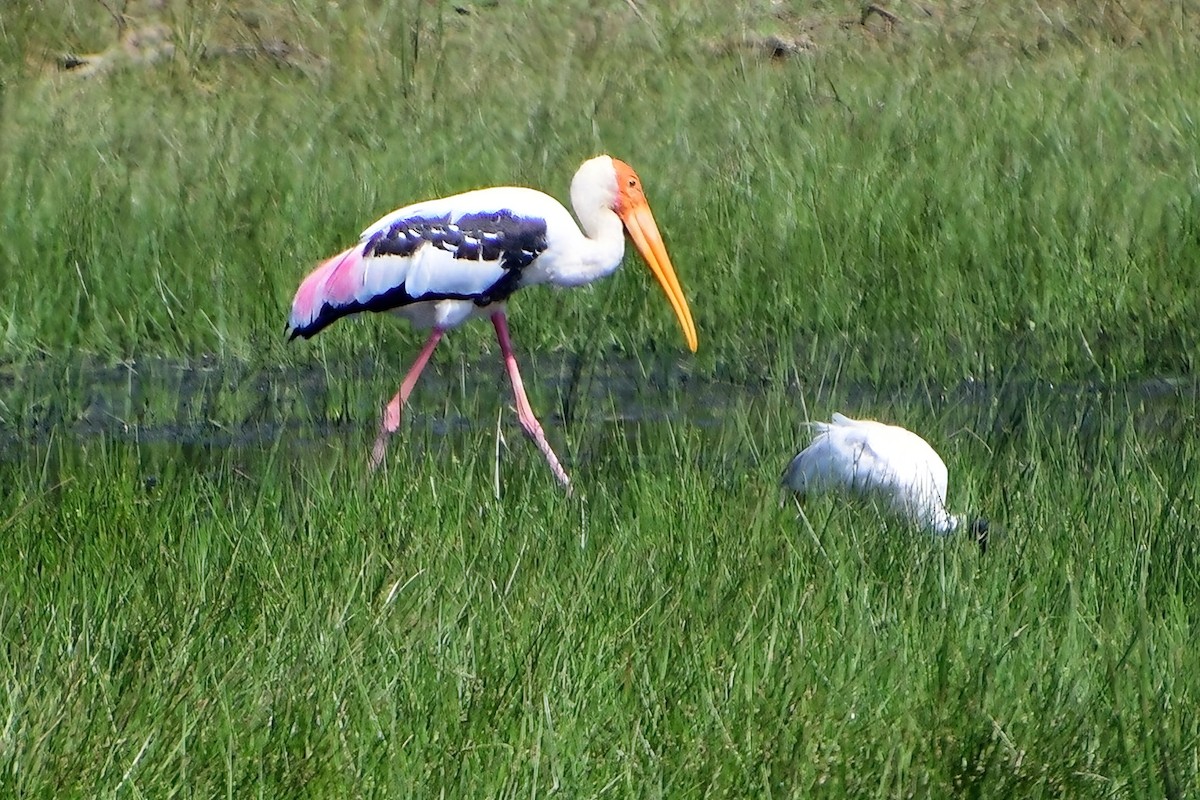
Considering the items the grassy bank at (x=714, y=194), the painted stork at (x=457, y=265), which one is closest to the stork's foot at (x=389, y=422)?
the painted stork at (x=457, y=265)

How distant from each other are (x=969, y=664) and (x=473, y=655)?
0.62m

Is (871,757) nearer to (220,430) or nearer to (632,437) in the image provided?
(632,437)

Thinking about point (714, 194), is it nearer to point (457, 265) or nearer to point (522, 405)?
point (457, 265)

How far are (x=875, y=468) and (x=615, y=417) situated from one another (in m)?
0.62

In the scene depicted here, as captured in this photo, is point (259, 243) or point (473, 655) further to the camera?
point (259, 243)

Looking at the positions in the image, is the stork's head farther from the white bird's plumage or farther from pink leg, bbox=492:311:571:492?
the white bird's plumage

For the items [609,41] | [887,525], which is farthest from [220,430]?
[609,41]

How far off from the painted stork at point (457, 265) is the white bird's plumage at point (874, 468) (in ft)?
4.15

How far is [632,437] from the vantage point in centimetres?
497

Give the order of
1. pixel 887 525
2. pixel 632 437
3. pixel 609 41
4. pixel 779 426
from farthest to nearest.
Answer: pixel 609 41, pixel 632 437, pixel 779 426, pixel 887 525

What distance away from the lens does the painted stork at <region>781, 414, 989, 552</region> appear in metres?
3.54

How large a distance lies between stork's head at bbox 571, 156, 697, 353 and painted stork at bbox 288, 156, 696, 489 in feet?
0.48

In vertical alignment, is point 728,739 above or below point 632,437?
above

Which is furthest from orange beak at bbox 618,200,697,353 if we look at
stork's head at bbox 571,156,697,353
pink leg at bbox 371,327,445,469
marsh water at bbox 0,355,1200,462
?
pink leg at bbox 371,327,445,469
